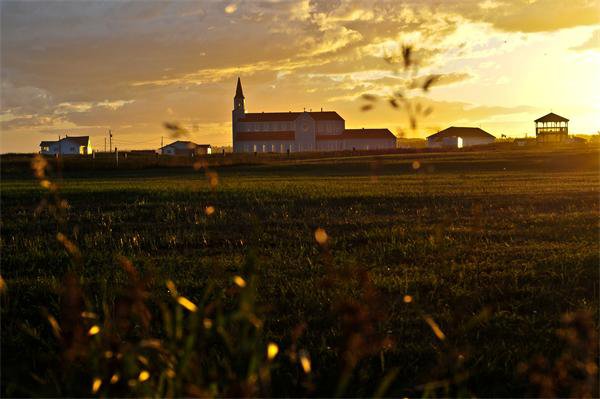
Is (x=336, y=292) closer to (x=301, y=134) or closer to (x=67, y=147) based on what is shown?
(x=301, y=134)

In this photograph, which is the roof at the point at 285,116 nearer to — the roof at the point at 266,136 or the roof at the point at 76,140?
the roof at the point at 266,136

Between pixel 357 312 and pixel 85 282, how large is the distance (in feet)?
17.2

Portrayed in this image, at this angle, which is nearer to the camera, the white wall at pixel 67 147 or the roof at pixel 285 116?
the roof at pixel 285 116

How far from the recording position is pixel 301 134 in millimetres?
119062

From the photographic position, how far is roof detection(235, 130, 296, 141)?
120m

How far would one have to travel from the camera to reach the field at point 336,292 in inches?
126

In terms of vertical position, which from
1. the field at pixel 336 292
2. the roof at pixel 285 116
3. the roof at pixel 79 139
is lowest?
the field at pixel 336 292

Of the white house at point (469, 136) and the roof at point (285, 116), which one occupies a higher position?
the roof at point (285, 116)

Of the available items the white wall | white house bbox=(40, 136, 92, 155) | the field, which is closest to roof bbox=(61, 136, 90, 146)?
white house bbox=(40, 136, 92, 155)

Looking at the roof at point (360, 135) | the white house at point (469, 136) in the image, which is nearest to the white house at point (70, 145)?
the roof at point (360, 135)

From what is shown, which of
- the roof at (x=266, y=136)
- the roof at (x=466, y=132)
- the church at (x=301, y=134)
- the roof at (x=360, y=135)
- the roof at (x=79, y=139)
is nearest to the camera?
the roof at (x=360, y=135)


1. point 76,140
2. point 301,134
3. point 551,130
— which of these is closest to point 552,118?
point 551,130

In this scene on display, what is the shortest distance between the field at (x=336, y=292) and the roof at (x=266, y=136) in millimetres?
104332

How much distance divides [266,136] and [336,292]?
376ft
